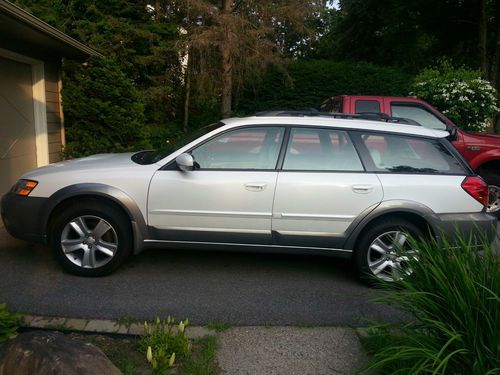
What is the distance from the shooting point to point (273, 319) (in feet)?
12.2

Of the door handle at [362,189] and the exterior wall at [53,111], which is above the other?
the exterior wall at [53,111]

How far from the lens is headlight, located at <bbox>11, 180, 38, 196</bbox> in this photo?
14.4 ft

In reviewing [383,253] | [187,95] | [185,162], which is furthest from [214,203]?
[187,95]

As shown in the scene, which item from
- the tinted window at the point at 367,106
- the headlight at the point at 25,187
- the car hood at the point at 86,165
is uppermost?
the tinted window at the point at 367,106

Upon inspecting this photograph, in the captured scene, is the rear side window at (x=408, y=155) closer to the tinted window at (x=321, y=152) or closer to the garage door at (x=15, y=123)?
the tinted window at (x=321, y=152)

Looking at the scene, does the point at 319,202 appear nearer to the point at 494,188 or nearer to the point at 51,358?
the point at 51,358

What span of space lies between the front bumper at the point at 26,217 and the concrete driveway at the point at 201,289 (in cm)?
40

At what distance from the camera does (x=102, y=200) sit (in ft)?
14.4

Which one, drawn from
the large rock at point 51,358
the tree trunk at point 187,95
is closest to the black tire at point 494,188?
the large rock at point 51,358

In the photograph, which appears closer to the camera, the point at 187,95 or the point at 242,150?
the point at 242,150

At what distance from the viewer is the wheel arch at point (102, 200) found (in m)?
4.31

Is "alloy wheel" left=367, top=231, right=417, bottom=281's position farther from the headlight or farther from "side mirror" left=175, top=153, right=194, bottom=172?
the headlight

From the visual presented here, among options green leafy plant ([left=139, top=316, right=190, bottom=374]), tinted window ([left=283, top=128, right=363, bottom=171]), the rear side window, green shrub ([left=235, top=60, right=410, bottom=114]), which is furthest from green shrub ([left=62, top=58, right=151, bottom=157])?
green shrub ([left=235, top=60, right=410, bottom=114])

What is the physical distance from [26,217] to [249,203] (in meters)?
2.09
